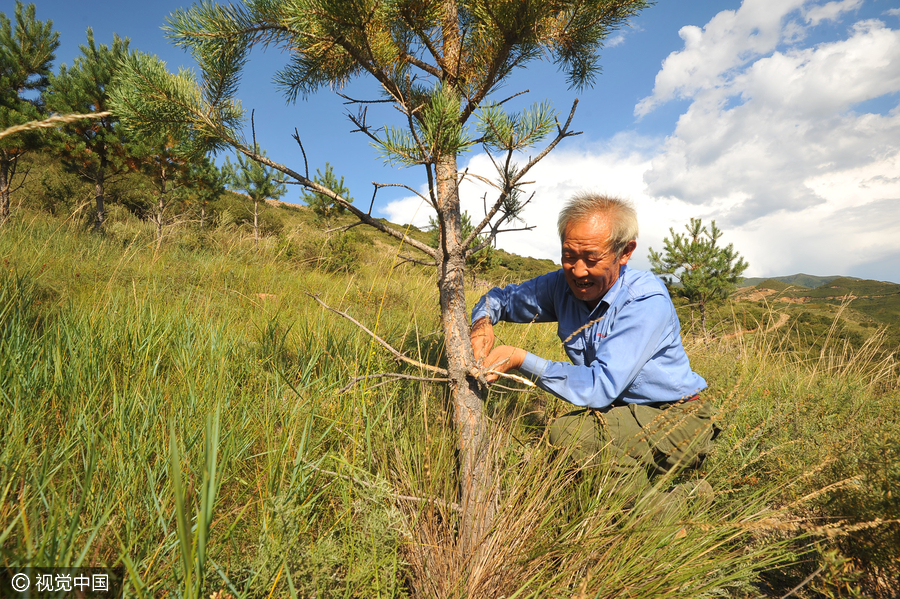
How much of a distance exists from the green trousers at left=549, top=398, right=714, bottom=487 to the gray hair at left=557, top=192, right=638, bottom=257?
0.84 metres

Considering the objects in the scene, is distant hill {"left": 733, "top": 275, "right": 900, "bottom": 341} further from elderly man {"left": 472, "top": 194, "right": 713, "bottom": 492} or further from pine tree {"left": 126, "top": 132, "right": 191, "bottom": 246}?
pine tree {"left": 126, "top": 132, "right": 191, "bottom": 246}

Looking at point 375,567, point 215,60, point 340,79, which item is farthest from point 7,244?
point 375,567

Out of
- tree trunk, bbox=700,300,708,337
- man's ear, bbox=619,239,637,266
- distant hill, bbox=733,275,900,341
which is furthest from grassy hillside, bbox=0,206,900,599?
tree trunk, bbox=700,300,708,337

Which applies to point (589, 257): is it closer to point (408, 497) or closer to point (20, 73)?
point (408, 497)

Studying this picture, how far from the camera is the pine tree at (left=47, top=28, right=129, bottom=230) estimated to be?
6887mm

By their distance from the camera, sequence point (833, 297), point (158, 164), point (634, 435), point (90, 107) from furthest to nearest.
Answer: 1. point (158, 164)
2. point (90, 107)
3. point (833, 297)
4. point (634, 435)

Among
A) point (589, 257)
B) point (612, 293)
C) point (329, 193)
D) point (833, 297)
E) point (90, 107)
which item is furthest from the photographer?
point (90, 107)

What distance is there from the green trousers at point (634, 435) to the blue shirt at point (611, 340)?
119 millimetres

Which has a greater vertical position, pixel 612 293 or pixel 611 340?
pixel 612 293

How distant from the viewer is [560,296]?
2.30 m

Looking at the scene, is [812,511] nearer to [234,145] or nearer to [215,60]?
[234,145]

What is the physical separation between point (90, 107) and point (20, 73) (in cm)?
187

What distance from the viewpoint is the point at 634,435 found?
1.67 metres

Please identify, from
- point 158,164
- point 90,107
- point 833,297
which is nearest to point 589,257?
point 833,297
